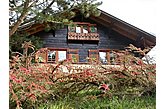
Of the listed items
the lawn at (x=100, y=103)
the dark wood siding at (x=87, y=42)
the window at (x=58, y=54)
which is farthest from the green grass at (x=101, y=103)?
the dark wood siding at (x=87, y=42)

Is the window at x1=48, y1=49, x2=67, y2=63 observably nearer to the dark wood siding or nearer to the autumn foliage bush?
the dark wood siding

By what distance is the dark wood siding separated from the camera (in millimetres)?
5852

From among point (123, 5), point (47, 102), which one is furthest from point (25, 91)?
point (123, 5)

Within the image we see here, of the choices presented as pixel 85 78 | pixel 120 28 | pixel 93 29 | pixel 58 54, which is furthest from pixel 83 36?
pixel 85 78

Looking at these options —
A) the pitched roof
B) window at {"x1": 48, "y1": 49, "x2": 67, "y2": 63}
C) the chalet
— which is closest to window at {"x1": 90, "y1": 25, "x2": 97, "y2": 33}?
the chalet

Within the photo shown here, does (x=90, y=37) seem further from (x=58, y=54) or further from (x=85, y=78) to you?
(x=85, y=78)

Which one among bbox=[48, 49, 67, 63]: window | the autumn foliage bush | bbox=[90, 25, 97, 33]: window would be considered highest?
bbox=[90, 25, 97, 33]: window

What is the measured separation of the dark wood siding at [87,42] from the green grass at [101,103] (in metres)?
4.78

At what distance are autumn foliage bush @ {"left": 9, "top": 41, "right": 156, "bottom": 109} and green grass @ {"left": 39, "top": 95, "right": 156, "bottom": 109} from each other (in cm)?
2

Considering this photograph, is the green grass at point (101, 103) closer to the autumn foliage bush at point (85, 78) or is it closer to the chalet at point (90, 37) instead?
the autumn foliage bush at point (85, 78)

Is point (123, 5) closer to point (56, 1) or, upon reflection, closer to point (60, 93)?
point (60, 93)

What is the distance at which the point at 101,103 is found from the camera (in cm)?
96

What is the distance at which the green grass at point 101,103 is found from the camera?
93 centimetres

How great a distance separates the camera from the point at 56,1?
445 cm
